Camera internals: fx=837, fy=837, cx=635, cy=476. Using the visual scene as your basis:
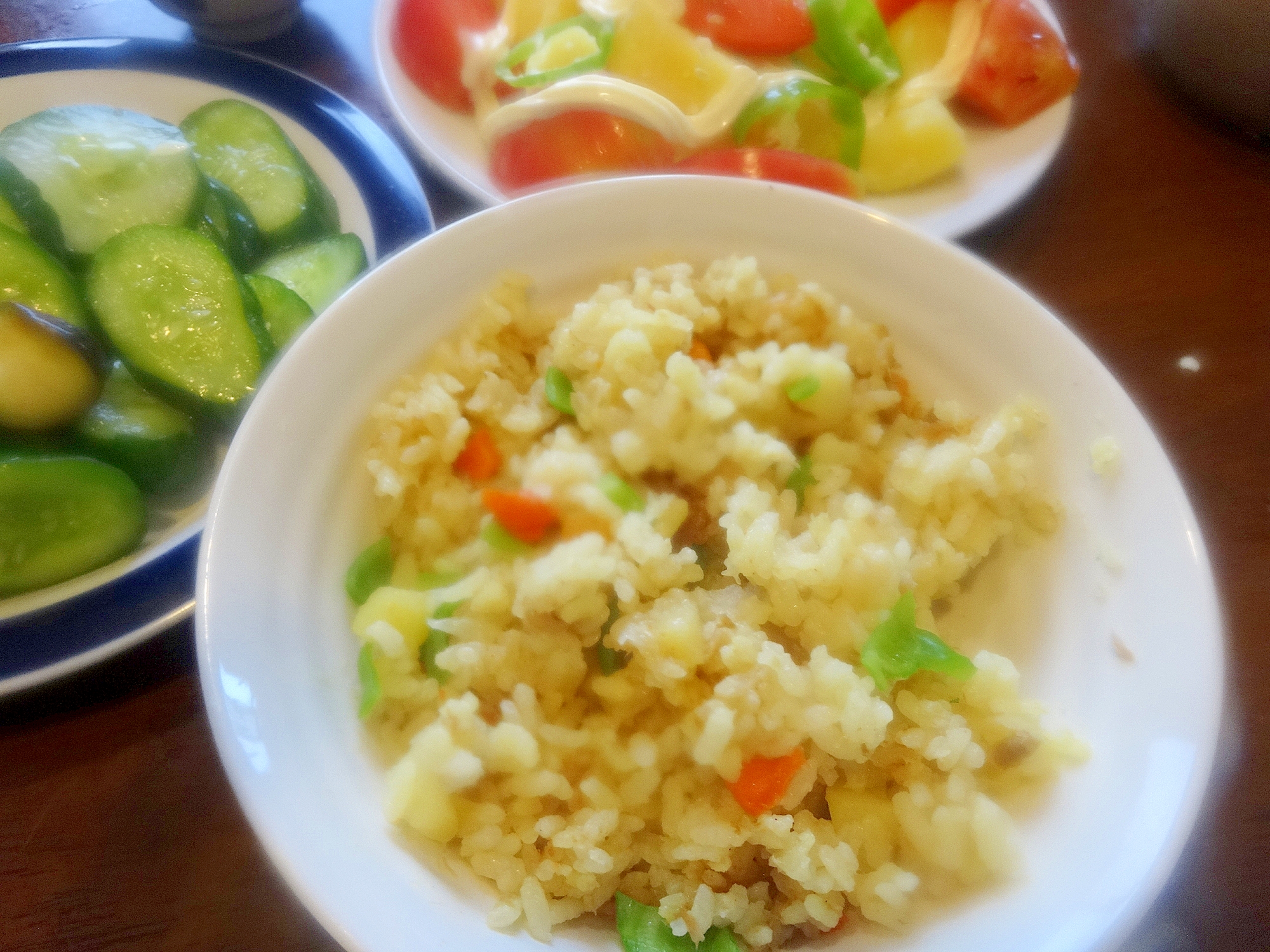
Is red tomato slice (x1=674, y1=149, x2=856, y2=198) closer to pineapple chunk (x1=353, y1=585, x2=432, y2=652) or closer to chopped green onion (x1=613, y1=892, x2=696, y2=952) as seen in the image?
pineapple chunk (x1=353, y1=585, x2=432, y2=652)

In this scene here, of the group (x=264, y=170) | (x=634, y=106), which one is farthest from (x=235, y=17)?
(x=634, y=106)

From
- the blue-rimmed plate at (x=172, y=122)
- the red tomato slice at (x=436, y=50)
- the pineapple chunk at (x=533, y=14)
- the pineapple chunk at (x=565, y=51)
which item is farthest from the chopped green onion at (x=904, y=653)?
the pineapple chunk at (x=533, y=14)

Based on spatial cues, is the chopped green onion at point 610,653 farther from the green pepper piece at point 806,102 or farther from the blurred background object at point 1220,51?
the blurred background object at point 1220,51

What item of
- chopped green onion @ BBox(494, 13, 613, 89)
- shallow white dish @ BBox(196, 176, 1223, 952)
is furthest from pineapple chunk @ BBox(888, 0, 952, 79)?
shallow white dish @ BBox(196, 176, 1223, 952)

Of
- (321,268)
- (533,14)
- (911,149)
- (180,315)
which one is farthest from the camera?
(533,14)

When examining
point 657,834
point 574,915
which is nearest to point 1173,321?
point 657,834

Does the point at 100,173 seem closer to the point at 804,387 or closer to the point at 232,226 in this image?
the point at 232,226
